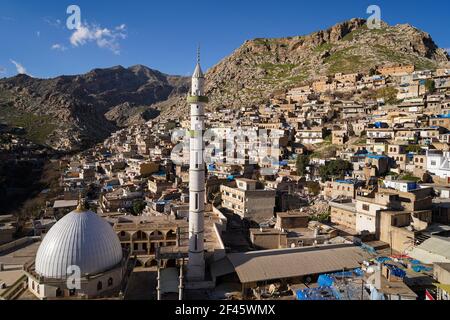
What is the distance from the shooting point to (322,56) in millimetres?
107562

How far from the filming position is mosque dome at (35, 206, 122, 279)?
16359 mm

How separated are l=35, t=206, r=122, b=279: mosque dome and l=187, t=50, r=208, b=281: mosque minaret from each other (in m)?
Answer: 5.31

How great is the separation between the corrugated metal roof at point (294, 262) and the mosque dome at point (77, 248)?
7.56m

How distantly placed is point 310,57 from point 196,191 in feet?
332

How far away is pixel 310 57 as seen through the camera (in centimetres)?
11288

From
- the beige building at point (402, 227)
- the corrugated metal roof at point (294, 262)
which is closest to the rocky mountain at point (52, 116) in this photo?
the corrugated metal roof at point (294, 262)

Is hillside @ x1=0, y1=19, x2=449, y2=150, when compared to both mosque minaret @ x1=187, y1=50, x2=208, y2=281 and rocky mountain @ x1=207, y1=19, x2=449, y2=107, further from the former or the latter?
mosque minaret @ x1=187, y1=50, x2=208, y2=281

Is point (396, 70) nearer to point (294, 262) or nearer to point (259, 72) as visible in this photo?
point (259, 72)

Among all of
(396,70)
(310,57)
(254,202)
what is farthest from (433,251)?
(310,57)

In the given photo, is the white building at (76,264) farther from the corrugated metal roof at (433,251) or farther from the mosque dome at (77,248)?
the corrugated metal roof at (433,251)

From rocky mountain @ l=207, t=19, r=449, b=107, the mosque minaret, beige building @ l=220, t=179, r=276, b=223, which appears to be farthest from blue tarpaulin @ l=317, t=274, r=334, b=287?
rocky mountain @ l=207, t=19, r=449, b=107

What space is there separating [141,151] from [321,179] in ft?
114

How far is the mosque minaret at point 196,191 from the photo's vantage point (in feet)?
71.2
